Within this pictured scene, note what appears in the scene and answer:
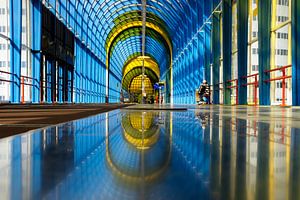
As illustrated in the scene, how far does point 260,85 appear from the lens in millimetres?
12945

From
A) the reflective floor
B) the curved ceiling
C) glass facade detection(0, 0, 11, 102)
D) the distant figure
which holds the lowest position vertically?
the reflective floor

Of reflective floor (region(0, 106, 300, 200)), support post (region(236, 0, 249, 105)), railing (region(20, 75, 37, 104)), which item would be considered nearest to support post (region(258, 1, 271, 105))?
support post (region(236, 0, 249, 105))

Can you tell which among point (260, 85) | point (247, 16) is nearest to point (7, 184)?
point (260, 85)

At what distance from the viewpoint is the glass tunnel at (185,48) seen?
12.3 m

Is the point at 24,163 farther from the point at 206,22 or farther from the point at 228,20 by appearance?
the point at 206,22

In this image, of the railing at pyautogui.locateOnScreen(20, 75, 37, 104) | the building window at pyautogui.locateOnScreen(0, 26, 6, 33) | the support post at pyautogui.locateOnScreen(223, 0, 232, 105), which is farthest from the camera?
the support post at pyautogui.locateOnScreen(223, 0, 232, 105)

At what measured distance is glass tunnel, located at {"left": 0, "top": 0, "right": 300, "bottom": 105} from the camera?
40.5ft

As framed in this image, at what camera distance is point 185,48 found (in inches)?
1286

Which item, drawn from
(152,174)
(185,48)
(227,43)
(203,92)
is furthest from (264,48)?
(185,48)

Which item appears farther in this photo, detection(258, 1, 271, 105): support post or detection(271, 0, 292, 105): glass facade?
detection(258, 1, 271, 105): support post

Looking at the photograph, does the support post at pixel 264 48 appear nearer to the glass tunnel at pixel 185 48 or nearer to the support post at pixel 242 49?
the glass tunnel at pixel 185 48

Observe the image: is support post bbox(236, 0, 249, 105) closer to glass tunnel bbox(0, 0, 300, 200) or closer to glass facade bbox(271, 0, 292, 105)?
glass tunnel bbox(0, 0, 300, 200)

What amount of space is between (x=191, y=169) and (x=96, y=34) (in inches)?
1539

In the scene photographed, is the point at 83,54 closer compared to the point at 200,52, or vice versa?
the point at 200,52
